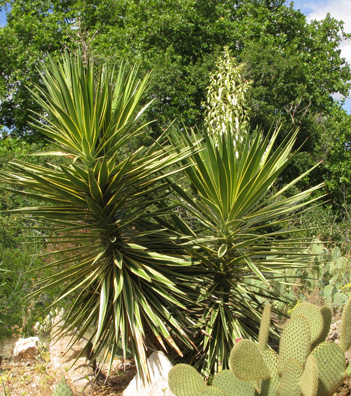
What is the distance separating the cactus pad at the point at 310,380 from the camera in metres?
2.04

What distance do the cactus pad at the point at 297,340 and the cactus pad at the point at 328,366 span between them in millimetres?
77

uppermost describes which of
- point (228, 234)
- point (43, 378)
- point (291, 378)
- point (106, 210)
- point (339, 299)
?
point (106, 210)

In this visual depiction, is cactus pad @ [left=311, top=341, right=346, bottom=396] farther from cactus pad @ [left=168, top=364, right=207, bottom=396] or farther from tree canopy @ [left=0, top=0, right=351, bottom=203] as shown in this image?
tree canopy @ [left=0, top=0, right=351, bottom=203]

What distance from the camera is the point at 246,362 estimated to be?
7.20 ft

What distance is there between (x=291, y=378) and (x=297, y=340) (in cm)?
19

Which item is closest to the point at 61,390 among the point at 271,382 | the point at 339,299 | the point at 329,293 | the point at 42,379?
the point at 42,379

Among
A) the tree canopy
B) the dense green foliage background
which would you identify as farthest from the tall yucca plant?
the tree canopy

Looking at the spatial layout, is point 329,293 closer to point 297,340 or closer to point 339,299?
point 339,299

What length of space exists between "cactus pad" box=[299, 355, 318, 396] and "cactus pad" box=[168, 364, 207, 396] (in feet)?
1.78

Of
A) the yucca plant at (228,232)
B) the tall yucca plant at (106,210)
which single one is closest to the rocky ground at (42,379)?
the tall yucca plant at (106,210)

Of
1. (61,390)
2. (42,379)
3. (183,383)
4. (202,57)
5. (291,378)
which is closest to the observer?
(291,378)

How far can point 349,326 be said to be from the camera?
2.40 metres

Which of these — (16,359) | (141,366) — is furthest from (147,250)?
(16,359)

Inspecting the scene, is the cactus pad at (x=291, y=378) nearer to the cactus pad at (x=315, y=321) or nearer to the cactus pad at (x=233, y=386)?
the cactus pad at (x=233, y=386)
